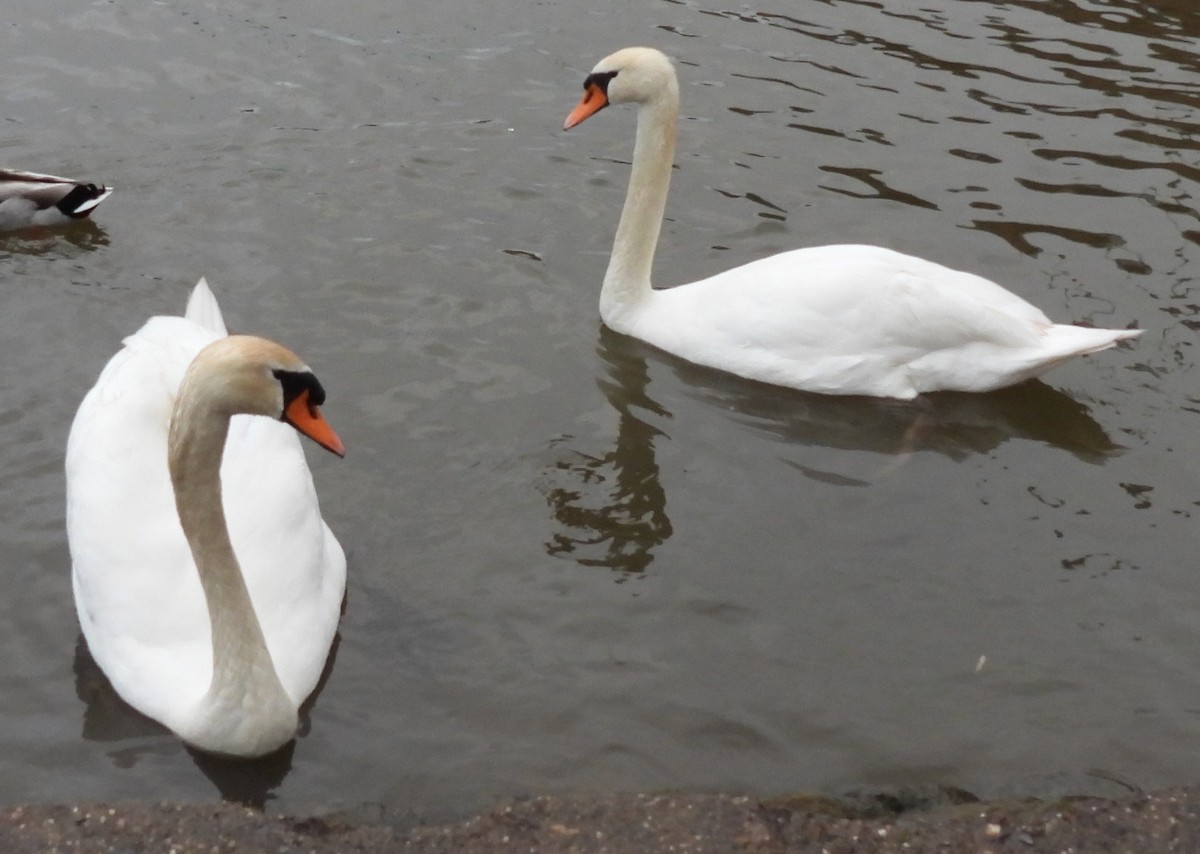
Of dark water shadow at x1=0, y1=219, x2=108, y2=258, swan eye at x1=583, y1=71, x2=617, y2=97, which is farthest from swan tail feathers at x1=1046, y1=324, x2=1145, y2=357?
dark water shadow at x1=0, y1=219, x2=108, y2=258

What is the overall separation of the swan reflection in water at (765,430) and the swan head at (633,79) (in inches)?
49.5

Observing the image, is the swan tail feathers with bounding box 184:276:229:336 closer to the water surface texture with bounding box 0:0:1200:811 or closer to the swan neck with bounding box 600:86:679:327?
the water surface texture with bounding box 0:0:1200:811

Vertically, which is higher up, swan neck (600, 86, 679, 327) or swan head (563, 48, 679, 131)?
swan head (563, 48, 679, 131)

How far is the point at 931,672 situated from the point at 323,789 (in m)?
2.22

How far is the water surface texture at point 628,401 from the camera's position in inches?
210

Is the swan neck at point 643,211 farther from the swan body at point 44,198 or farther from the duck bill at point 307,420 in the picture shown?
the duck bill at point 307,420

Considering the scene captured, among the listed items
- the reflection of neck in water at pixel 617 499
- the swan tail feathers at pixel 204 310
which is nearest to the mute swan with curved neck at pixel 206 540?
the swan tail feathers at pixel 204 310

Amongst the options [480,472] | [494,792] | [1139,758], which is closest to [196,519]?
[494,792]

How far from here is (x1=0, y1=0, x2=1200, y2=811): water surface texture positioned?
532 centimetres

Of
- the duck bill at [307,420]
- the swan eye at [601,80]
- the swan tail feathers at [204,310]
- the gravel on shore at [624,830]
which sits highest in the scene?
the swan eye at [601,80]

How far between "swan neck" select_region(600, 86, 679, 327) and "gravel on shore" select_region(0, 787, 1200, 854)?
363cm

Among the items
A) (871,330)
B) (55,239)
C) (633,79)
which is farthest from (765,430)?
(55,239)

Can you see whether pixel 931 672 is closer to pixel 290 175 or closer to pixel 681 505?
pixel 681 505

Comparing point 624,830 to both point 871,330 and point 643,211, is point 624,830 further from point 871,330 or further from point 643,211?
point 643,211
